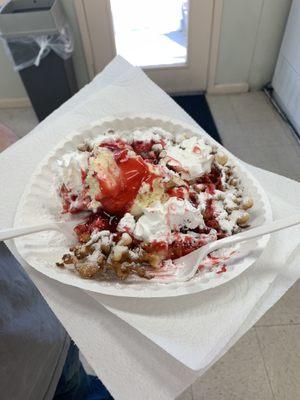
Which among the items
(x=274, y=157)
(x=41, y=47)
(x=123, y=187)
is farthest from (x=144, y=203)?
(x=41, y=47)

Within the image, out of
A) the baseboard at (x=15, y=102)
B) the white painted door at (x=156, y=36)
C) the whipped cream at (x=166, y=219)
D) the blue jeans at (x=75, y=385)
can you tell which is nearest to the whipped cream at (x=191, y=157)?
the whipped cream at (x=166, y=219)

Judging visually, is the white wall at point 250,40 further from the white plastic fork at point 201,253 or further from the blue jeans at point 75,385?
the blue jeans at point 75,385

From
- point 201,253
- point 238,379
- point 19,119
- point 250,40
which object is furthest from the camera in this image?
point 19,119

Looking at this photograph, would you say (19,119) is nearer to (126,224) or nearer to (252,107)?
(252,107)

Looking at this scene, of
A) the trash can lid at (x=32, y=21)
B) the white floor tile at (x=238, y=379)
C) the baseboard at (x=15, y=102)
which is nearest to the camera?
the white floor tile at (x=238, y=379)

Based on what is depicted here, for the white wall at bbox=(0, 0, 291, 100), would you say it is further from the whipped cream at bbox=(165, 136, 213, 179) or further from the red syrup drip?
the red syrup drip

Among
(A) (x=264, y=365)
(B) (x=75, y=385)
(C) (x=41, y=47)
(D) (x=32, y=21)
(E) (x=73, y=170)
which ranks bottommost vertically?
(A) (x=264, y=365)
